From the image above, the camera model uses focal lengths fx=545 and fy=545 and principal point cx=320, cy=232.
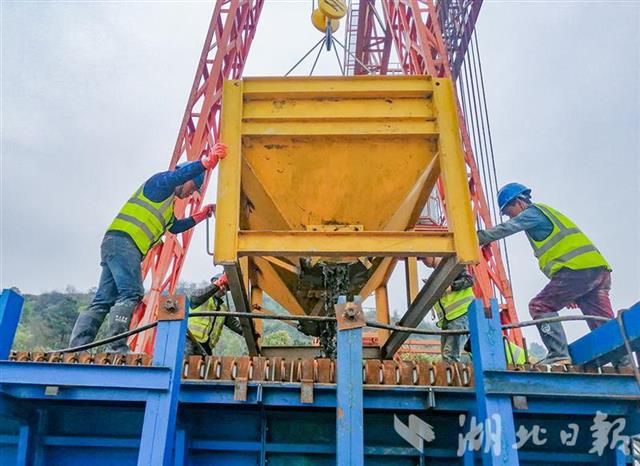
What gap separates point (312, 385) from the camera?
3047 mm

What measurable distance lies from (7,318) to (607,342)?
3501 millimetres

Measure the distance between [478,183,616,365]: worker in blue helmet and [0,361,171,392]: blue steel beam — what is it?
2.81 metres

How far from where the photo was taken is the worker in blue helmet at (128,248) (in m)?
4.52

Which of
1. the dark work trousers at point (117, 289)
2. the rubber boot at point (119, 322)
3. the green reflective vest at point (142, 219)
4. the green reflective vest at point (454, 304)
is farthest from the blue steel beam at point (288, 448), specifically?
the green reflective vest at point (454, 304)

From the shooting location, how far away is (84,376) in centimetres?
283

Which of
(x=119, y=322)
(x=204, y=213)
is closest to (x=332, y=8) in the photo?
(x=204, y=213)

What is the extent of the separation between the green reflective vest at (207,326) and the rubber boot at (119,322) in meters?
1.28

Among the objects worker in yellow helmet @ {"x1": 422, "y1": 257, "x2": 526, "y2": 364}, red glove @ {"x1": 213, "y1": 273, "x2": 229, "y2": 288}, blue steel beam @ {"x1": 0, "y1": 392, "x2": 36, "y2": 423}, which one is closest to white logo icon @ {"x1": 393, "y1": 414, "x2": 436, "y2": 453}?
blue steel beam @ {"x1": 0, "y1": 392, "x2": 36, "y2": 423}

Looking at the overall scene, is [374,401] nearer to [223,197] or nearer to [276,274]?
[223,197]

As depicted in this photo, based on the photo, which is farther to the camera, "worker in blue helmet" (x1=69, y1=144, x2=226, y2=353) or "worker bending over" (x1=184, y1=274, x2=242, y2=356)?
"worker bending over" (x1=184, y1=274, x2=242, y2=356)

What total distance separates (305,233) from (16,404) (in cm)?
197

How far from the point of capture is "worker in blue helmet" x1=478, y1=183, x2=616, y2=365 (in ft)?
14.2

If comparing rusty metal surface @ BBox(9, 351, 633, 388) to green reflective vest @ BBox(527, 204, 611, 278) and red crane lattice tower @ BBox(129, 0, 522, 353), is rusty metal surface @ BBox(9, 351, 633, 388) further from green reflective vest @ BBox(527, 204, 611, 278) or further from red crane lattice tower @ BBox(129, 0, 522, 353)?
red crane lattice tower @ BBox(129, 0, 522, 353)

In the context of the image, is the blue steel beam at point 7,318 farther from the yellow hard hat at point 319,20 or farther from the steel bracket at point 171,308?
the yellow hard hat at point 319,20
